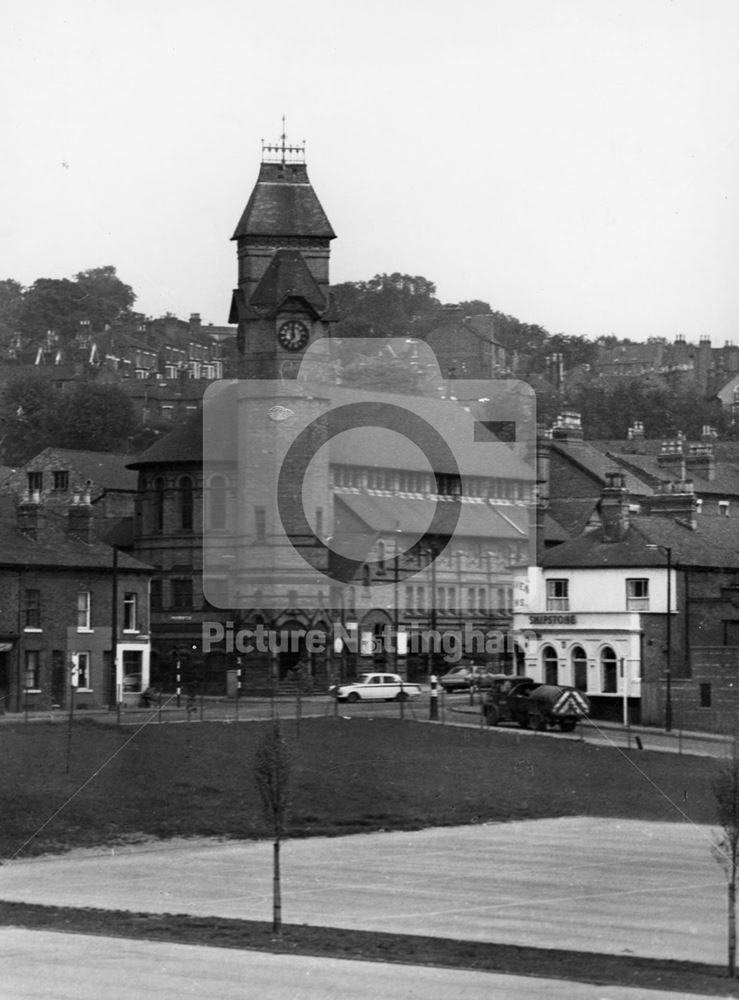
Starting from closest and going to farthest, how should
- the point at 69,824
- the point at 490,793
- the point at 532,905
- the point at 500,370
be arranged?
the point at 532,905, the point at 69,824, the point at 490,793, the point at 500,370

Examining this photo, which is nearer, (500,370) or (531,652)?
(531,652)

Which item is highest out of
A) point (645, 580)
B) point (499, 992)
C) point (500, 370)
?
point (500, 370)

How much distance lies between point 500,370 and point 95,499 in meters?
60.1

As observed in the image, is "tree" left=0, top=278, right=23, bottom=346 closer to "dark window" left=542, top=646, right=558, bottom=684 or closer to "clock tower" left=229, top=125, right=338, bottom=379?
"clock tower" left=229, top=125, right=338, bottom=379

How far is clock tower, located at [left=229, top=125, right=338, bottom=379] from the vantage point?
9569 cm

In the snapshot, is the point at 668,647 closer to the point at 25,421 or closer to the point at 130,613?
the point at 130,613

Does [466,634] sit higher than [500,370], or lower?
lower

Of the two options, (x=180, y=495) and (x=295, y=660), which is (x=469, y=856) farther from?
(x=180, y=495)

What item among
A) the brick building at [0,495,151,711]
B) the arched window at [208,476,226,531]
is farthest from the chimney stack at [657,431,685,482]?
the brick building at [0,495,151,711]

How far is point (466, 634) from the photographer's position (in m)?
104

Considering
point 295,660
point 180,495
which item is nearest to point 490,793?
point 295,660

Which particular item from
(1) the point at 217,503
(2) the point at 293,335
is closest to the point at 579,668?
(2) the point at 293,335

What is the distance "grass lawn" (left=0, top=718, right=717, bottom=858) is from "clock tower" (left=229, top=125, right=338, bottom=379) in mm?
35356

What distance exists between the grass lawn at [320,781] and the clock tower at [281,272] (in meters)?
35.4
